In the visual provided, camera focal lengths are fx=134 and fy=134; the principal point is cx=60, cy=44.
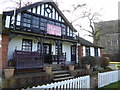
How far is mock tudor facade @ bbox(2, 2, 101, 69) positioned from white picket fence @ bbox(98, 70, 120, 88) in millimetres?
5264

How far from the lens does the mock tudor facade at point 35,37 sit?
10987 mm

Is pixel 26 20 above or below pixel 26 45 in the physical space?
above

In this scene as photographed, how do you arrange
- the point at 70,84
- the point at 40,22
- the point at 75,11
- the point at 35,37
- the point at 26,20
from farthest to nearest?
1. the point at 75,11
2. the point at 40,22
3. the point at 26,20
4. the point at 35,37
5. the point at 70,84

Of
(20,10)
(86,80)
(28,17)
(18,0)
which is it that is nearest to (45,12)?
(28,17)

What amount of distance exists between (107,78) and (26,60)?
630cm

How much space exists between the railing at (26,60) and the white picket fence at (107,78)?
526cm

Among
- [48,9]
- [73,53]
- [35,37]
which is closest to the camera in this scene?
[35,37]

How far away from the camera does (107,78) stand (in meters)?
9.52

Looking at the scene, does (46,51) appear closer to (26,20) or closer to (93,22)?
(26,20)

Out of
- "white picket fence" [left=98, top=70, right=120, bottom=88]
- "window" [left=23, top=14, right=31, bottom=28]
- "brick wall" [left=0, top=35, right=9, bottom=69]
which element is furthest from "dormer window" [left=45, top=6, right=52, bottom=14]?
"white picket fence" [left=98, top=70, right=120, bottom=88]

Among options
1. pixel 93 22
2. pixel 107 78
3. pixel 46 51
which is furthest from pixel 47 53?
pixel 93 22

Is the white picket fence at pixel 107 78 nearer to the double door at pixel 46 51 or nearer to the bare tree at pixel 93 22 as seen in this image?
the double door at pixel 46 51

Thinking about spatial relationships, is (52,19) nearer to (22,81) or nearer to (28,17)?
(28,17)

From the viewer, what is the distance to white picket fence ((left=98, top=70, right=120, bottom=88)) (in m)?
8.63
